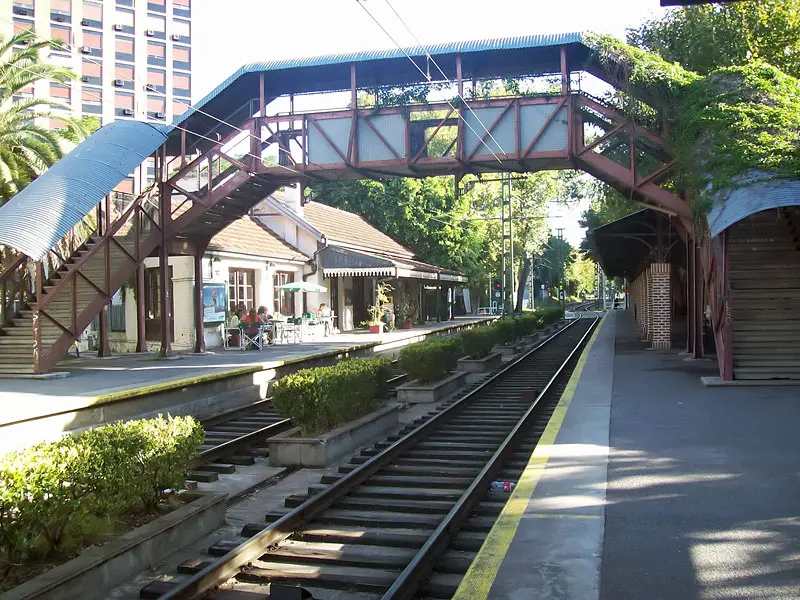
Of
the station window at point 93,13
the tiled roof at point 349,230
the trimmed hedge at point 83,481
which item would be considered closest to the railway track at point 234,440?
the trimmed hedge at point 83,481

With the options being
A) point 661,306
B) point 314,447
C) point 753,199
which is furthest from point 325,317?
point 314,447

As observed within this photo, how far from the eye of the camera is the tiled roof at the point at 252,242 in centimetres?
2488

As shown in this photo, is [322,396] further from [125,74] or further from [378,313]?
[125,74]

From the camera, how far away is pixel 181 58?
257ft

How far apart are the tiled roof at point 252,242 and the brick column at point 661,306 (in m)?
13.3

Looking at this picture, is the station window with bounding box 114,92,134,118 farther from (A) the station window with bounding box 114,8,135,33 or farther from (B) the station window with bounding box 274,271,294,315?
(B) the station window with bounding box 274,271,294,315

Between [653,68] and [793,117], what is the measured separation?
3356 mm

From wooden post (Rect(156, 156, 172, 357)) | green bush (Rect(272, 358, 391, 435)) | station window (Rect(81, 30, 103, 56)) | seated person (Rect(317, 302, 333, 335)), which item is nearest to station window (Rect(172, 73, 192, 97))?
station window (Rect(81, 30, 103, 56))

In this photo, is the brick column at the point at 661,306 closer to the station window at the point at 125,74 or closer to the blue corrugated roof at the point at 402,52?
the blue corrugated roof at the point at 402,52

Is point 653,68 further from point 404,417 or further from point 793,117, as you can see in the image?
point 404,417

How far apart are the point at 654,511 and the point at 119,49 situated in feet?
255

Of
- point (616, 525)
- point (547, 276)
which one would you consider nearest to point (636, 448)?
point (616, 525)

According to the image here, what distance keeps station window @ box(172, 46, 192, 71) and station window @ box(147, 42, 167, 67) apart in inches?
48.6

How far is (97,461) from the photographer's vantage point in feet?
18.7
